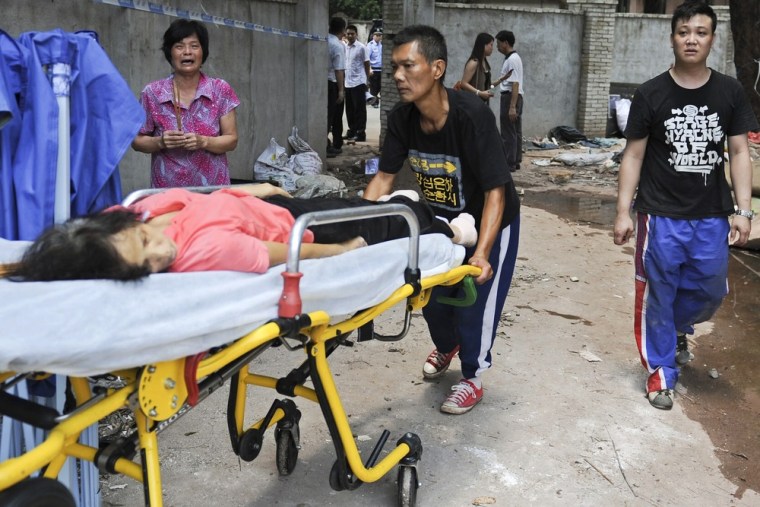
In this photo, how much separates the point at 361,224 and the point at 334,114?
29.4 ft

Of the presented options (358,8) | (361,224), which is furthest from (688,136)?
(358,8)

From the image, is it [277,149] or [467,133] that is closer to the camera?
[467,133]

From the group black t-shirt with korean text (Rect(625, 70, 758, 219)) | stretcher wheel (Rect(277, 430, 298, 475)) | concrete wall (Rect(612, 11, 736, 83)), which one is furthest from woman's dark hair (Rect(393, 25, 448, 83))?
concrete wall (Rect(612, 11, 736, 83))

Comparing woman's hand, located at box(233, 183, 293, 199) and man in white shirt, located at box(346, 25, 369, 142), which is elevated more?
man in white shirt, located at box(346, 25, 369, 142)

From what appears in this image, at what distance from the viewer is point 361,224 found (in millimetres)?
3033

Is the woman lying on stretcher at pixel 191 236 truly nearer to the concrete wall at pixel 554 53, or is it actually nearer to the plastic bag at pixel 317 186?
the plastic bag at pixel 317 186

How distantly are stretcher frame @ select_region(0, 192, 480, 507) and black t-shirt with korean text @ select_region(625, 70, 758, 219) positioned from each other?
1366 mm

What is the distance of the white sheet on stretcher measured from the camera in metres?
1.75

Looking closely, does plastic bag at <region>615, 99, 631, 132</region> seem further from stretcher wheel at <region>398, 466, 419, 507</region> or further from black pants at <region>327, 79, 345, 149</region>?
stretcher wheel at <region>398, 466, 419, 507</region>

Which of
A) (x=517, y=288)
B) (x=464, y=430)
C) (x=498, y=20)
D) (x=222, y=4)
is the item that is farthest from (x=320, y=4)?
(x=464, y=430)

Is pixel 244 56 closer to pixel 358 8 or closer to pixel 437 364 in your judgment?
pixel 437 364

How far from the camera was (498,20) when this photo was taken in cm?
1384

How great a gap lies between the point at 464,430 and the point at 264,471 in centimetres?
95

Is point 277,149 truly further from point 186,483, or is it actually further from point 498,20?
point 498,20
